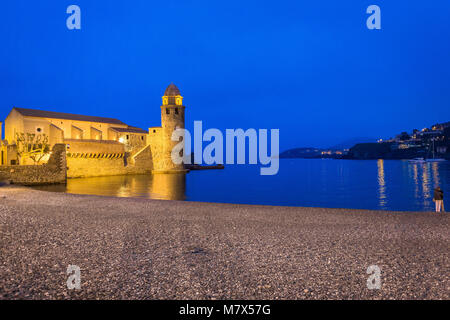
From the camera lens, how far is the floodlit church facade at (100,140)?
3891cm

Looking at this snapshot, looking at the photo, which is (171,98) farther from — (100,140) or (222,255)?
(222,255)

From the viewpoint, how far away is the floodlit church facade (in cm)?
3891

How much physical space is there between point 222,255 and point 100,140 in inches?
1654

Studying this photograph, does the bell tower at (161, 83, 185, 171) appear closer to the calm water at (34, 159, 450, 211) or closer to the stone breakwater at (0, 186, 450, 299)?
the calm water at (34, 159, 450, 211)

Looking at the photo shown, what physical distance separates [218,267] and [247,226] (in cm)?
378

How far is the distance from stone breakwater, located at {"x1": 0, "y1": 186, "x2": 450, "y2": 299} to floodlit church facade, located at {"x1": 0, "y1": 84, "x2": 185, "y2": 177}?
3261cm

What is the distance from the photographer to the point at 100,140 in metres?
43.2

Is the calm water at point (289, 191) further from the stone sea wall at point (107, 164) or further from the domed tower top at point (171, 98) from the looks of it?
the domed tower top at point (171, 98)

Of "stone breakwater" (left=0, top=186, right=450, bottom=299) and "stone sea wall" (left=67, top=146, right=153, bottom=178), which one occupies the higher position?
"stone sea wall" (left=67, top=146, right=153, bottom=178)

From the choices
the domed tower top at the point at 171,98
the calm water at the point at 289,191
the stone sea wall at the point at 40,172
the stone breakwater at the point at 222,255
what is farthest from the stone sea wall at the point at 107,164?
the stone breakwater at the point at 222,255

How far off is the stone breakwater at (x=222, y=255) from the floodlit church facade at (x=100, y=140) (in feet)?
107

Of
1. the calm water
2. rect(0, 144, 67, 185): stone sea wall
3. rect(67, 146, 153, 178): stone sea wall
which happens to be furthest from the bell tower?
rect(0, 144, 67, 185): stone sea wall

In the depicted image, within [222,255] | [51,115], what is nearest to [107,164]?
[51,115]
